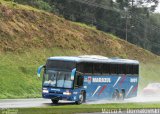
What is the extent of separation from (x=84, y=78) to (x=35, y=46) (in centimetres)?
2661

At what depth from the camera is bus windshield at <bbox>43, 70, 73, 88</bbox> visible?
1265 inches

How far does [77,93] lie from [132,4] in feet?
259

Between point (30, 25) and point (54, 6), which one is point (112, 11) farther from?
point (30, 25)

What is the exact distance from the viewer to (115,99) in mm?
38844

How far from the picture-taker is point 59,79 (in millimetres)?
32312

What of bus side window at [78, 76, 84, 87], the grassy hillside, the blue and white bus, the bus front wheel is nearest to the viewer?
the blue and white bus

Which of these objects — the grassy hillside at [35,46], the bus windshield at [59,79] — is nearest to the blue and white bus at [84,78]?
the bus windshield at [59,79]

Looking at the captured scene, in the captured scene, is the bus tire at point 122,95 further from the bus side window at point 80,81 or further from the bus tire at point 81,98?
the bus side window at point 80,81

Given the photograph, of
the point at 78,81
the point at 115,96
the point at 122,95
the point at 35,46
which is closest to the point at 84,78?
the point at 78,81

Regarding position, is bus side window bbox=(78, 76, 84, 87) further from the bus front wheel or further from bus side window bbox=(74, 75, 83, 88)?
the bus front wheel

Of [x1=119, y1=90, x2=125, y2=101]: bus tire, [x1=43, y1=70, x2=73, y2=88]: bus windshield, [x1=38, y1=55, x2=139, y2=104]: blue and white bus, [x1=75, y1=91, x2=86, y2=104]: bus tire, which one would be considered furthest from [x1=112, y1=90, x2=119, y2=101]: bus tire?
[x1=43, y1=70, x2=73, y2=88]: bus windshield

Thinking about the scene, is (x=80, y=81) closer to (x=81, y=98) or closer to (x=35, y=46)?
(x=81, y=98)

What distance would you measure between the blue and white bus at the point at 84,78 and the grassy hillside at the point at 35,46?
8959 millimetres

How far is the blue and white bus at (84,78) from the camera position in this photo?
32.2 m
